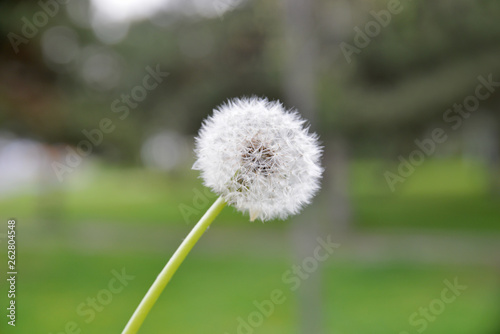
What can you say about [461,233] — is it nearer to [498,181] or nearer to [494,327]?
[494,327]

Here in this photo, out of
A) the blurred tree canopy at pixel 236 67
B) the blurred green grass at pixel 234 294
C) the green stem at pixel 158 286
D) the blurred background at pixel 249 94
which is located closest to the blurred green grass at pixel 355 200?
the blurred background at pixel 249 94

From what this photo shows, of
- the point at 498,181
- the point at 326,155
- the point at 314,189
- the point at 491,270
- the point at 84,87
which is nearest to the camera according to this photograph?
the point at 314,189

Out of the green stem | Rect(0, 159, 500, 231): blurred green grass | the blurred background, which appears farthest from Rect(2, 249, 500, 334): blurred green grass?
the green stem

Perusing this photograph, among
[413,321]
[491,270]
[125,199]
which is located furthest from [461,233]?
[125,199]

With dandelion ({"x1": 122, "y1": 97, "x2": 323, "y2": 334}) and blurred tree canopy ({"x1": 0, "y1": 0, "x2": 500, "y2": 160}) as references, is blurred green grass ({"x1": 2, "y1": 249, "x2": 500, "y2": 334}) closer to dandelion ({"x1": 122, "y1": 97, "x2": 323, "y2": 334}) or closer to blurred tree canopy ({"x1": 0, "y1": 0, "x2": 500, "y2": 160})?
blurred tree canopy ({"x1": 0, "y1": 0, "x2": 500, "y2": 160})

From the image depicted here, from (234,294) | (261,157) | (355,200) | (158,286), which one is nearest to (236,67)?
(234,294)

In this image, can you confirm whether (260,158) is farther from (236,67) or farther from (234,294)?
(236,67)

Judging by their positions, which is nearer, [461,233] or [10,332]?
[10,332]
